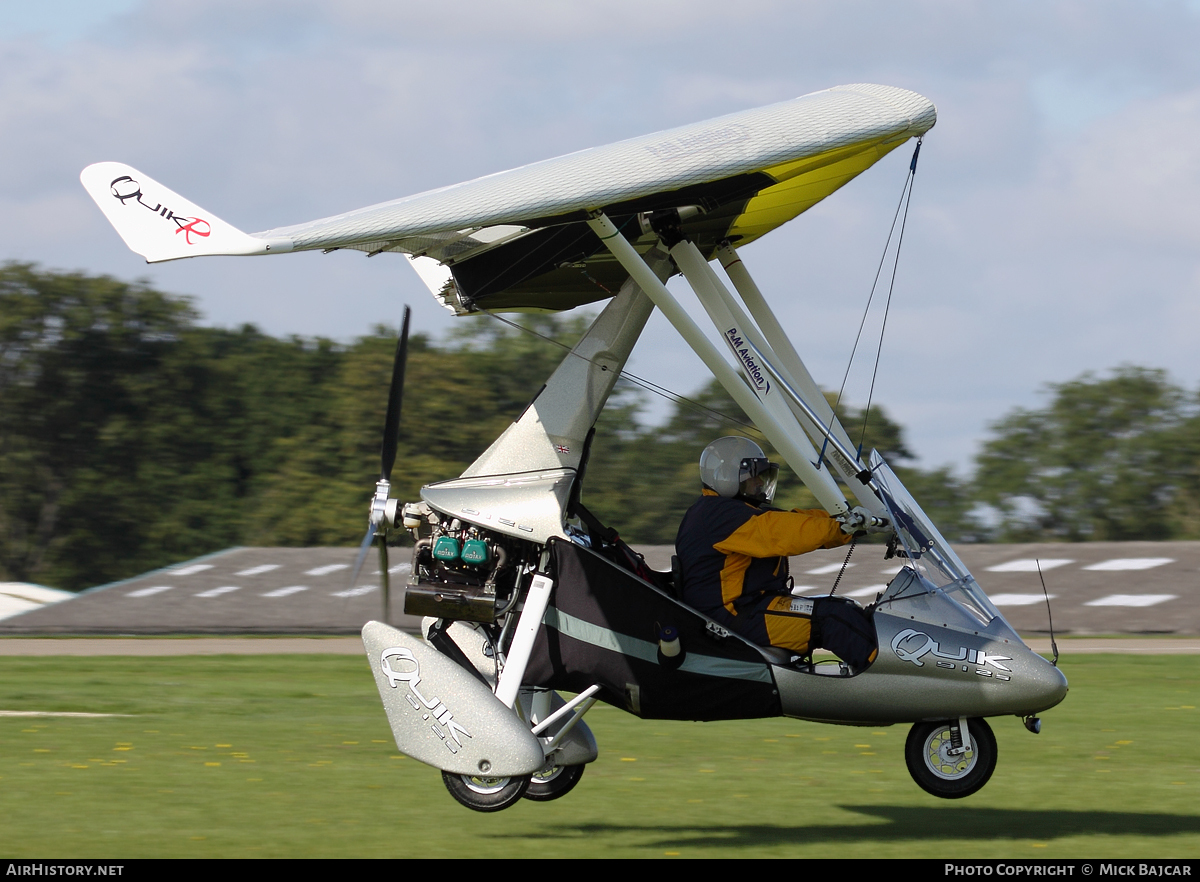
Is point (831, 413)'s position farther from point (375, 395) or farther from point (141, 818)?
point (375, 395)

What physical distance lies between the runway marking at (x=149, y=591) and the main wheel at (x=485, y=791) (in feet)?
61.5

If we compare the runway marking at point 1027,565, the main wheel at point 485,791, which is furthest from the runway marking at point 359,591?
the main wheel at point 485,791

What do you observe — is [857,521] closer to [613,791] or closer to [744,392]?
[744,392]

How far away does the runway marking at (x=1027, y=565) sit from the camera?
23641 mm

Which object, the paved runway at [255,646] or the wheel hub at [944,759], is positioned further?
the paved runway at [255,646]

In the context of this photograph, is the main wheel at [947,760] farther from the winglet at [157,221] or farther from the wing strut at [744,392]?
the winglet at [157,221]

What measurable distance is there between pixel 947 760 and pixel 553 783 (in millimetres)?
2460

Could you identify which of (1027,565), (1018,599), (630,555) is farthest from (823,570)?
(630,555)

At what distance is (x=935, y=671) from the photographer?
7938 mm

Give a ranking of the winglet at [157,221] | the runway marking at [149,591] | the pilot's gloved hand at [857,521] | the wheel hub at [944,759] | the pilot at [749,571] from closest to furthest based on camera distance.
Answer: the winglet at [157,221] → the pilot's gloved hand at [857,521] → the pilot at [749,571] → the wheel hub at [944,759] → the runway marking at [149,591]

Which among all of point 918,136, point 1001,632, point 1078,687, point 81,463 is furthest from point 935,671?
point 81,463

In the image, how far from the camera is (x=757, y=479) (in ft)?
27.1

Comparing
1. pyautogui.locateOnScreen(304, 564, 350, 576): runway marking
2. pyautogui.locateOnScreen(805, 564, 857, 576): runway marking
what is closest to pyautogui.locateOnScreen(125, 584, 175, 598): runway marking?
pyautogui.locateOnScreen(304, 564, 350, 576): runway marking
